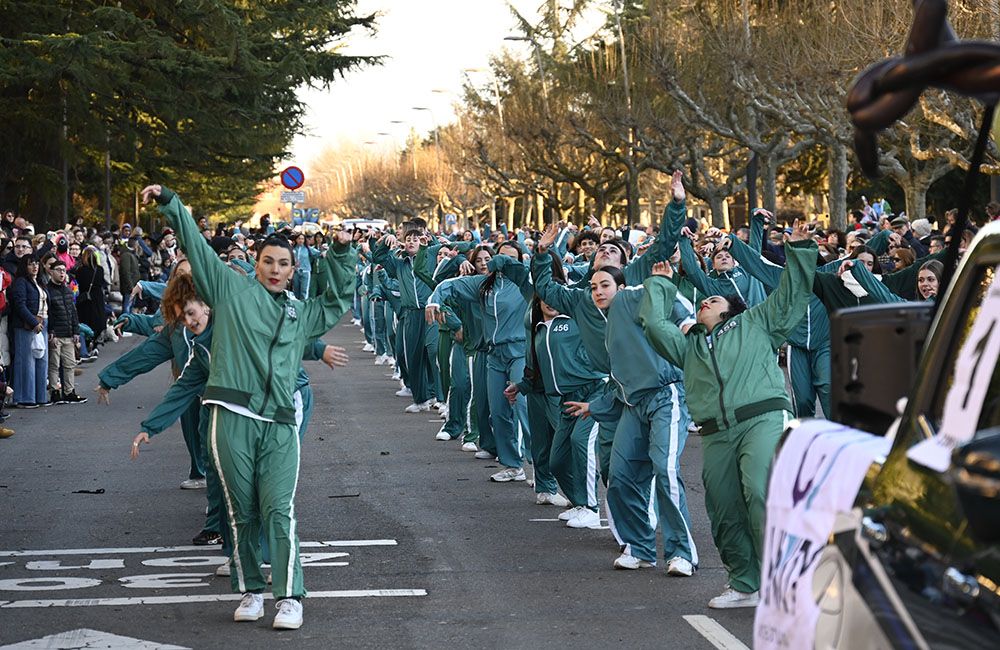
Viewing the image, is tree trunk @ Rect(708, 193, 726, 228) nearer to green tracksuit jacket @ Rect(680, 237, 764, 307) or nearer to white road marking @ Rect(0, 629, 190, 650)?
green tracksuit jacket @ Rect(680, 237, 764, 307)

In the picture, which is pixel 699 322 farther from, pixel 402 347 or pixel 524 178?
pixel 524 178

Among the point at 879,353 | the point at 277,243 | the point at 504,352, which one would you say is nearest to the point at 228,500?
the point at 277,243

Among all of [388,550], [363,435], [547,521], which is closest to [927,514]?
[388,550]

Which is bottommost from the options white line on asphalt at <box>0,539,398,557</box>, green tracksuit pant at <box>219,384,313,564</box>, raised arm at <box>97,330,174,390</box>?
white line on asphalt at <box>0,539,398,557</box>

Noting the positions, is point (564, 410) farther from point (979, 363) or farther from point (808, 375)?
point (979, 363)

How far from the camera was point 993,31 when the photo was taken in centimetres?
2303

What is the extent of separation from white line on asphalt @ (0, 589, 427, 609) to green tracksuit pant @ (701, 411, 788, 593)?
1623 mm

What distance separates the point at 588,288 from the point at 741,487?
309 centimetres

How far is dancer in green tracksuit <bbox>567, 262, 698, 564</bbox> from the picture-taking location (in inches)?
368

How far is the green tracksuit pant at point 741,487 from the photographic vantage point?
27.0 feet

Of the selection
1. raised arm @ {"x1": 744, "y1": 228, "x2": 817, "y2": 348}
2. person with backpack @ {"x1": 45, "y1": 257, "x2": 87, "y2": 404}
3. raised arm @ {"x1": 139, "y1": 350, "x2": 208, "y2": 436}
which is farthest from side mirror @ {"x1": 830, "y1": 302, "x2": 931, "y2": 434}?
person with backpack @ {"x1": 45, "y1": 257, "x2": 87, "y2": 404}

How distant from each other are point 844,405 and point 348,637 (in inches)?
155

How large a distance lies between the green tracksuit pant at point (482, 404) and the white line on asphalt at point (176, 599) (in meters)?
5.58

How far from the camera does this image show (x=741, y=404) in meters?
8.32
